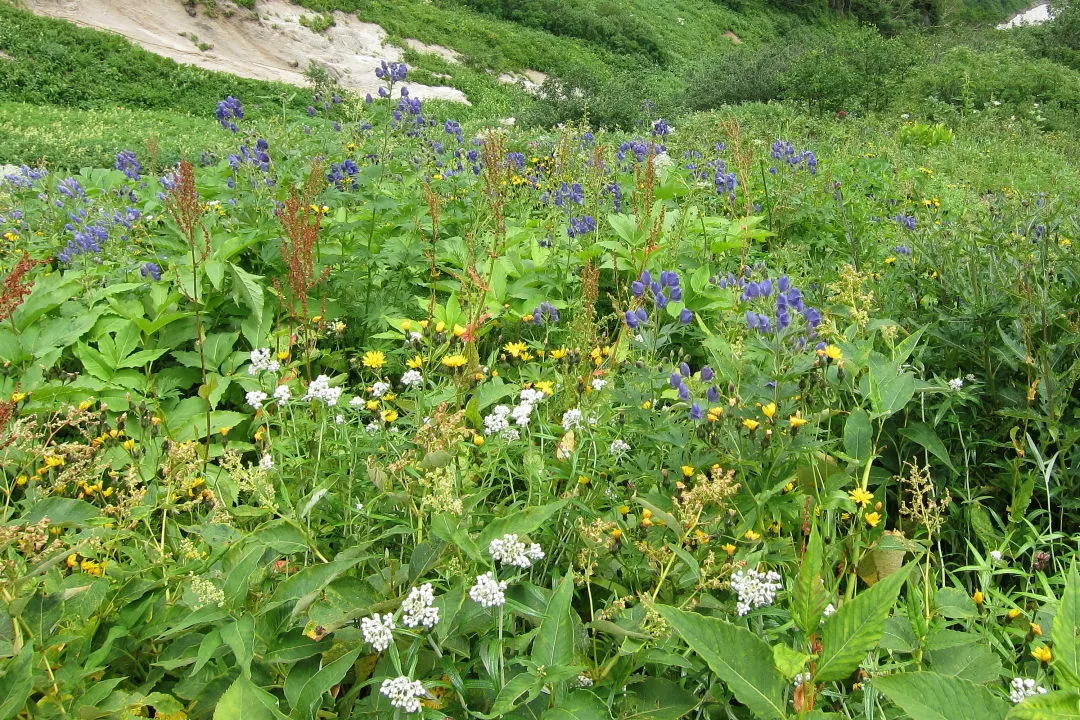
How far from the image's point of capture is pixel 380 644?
1.30 meters

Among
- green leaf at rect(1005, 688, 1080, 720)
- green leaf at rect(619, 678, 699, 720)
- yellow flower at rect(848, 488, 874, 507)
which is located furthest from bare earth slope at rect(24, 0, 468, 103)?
green leaf at rect(1005, 688, 1080, 720)

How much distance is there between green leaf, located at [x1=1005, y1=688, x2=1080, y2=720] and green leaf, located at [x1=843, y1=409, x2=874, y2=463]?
0.97m

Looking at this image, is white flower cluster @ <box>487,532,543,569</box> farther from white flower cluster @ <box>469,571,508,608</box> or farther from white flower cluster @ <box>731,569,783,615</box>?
white flower cluster @ <box>731,569,783,615</box>

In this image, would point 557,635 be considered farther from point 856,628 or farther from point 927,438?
point 927,438

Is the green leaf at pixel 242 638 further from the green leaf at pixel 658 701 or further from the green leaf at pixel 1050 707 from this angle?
the green leaf at pixel 1050 707

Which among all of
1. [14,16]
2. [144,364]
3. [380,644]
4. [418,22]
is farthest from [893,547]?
[418,22]

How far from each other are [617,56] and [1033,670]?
26515 mm

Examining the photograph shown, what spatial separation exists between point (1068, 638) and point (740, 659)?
1.52ft

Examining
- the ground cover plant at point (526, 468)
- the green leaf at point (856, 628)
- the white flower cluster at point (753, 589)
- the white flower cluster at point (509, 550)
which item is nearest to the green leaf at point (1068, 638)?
the ground cover plant at point (526, 468)

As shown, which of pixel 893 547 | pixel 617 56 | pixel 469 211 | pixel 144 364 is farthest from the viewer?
pixel 617 56

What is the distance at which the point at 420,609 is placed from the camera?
1.33 meters

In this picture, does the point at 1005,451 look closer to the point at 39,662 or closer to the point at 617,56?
the point at 39,662

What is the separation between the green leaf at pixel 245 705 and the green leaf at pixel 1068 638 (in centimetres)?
124

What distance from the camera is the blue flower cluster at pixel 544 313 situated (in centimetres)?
287
